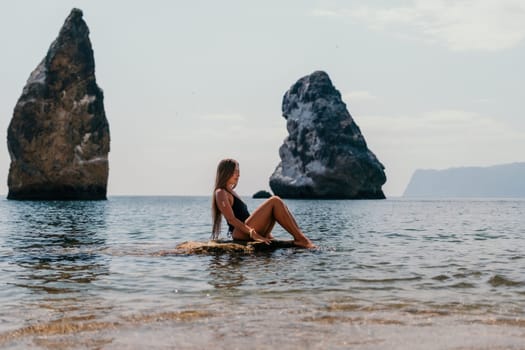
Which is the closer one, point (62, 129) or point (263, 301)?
point (263, 301)

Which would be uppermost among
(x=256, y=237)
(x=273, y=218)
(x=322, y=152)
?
(x=322, y=152)

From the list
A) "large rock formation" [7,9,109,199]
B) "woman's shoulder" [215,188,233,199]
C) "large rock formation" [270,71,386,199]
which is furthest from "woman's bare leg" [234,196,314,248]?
"large rock formation" [270,71,386,199]

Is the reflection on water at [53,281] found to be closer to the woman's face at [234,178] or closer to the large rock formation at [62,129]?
the woman's face at [234,178]

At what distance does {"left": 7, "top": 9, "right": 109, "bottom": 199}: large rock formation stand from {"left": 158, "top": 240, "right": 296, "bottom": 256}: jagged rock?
3162 inches

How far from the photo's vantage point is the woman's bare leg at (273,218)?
12312 millimetres

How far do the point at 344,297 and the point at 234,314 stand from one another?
1.77 metres

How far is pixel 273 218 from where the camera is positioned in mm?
12586

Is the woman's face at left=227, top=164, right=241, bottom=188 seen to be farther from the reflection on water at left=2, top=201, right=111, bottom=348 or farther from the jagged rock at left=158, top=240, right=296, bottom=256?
the reflection on water at left=2, top=201, right=111, bottom=348

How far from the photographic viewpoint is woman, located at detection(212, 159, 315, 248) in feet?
39.6

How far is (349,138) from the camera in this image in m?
123

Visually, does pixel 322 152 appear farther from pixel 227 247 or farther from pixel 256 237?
pixel 227 247

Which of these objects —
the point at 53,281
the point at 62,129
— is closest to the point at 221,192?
the point at 53,281

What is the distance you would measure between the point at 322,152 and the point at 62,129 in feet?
174

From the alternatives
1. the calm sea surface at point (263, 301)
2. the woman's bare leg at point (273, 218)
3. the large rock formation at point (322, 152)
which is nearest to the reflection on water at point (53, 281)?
the calm sea surface at point (263, 301)
